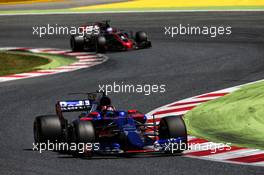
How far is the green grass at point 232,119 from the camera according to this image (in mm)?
16672

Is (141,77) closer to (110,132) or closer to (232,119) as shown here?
(232,119)

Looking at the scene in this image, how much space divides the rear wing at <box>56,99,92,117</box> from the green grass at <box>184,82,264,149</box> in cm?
210

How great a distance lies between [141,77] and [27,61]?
6.71 meters

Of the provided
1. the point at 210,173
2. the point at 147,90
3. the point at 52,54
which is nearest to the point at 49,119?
the point at 210,173

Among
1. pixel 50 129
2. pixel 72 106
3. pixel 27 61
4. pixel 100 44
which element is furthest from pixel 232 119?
pixel 100 44

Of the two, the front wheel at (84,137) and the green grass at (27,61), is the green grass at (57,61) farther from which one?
the front wheel at (84,137)

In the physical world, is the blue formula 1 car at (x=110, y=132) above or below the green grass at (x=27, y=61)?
above

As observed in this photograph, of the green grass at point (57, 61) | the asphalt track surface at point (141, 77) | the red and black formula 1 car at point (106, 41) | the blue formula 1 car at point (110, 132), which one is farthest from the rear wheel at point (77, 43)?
the blue formula 1 car at point (110, 132)

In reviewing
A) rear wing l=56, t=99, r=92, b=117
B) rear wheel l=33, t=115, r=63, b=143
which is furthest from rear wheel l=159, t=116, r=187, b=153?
rear wing l=56, t=99, r=92, b=117

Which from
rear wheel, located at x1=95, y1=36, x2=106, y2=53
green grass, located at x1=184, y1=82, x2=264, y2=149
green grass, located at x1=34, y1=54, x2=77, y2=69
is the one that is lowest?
green grass, located at x1=34, y1=54, x2=77, y2=69

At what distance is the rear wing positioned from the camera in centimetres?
1686

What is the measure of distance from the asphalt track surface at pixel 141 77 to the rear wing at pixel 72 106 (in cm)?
81

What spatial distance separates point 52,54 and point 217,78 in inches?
412

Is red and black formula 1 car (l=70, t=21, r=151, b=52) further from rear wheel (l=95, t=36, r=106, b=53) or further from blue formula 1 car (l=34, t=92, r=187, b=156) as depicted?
blue formula 1 car (l=34, t=92, r=187, b=156)
